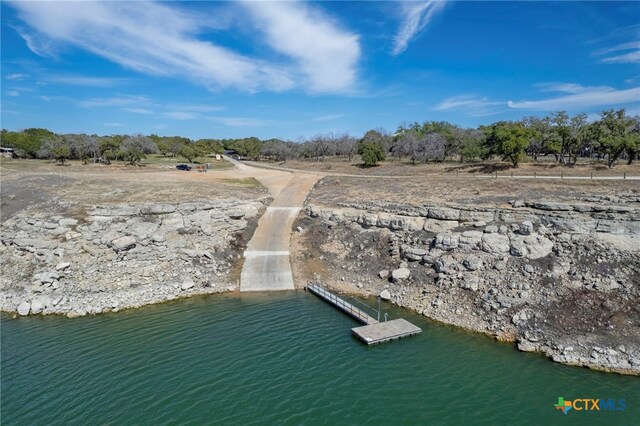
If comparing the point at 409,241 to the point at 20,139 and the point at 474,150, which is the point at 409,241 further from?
the point at 20,139

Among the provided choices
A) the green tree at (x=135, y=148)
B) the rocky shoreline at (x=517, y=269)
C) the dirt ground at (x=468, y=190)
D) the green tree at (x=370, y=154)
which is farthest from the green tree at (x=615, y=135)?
the green tree at (x=135, y=148)

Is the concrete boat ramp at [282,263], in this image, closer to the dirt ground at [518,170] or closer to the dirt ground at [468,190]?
the dirt ground at [468,190]

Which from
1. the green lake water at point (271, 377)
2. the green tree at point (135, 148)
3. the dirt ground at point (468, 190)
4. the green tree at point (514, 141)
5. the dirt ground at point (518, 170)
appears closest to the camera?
the green lake water at point (271, 377)

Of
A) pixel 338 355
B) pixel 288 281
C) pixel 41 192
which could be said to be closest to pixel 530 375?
pixel 338 355

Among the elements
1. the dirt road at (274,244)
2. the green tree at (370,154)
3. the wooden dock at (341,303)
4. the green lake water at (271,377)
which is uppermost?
the green tree at (370,154)

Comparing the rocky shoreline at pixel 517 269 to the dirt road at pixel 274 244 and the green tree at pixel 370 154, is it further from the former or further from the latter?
the green tree at pixel 370 154

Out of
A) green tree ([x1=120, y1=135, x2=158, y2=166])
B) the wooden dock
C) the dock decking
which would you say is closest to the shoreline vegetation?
the wooden dock

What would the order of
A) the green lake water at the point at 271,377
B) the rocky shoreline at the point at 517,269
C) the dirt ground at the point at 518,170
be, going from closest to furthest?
1. the green lake water at the point at 271,377
2. the rocky shoreline at the point at 517,269
3. the dirt ground at the point at 518,170

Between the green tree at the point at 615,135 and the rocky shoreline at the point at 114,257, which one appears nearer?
the rocky shoreline at the point at 114,257

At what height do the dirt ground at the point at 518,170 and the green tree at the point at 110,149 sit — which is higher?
the green tree at the point at 110,149
